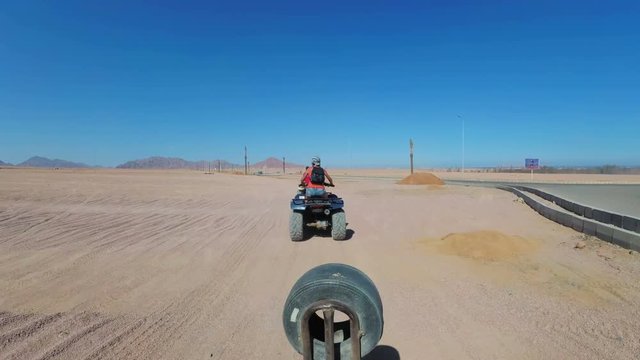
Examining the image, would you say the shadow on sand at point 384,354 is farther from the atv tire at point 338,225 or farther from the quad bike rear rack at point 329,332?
the atv tire at point 338,225

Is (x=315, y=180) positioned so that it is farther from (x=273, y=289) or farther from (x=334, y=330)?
(x=334, y=330)

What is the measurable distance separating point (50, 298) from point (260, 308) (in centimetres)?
267

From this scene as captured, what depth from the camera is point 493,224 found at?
1205cm

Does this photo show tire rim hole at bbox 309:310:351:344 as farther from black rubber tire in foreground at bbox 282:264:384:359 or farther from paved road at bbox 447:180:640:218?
paved road at bbox 447:180:640:218

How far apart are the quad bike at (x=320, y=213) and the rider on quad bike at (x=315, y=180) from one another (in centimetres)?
11

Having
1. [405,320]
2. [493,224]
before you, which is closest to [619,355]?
[405,320]

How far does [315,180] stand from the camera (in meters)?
9.73

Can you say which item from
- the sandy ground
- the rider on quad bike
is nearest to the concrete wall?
the sandy ground

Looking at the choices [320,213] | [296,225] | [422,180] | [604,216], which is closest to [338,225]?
[320,213]

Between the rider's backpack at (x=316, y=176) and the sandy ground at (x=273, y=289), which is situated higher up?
the rider's backpack at (x=316, y=176)

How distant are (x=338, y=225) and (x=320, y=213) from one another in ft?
1.98

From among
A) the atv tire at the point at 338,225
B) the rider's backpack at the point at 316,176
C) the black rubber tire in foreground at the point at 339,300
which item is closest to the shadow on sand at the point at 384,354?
the black rubber tire in foreground at the point at 339,300

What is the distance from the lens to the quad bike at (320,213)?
9.41 m

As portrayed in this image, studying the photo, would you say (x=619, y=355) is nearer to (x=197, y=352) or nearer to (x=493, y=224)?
(x=197, y=352)
